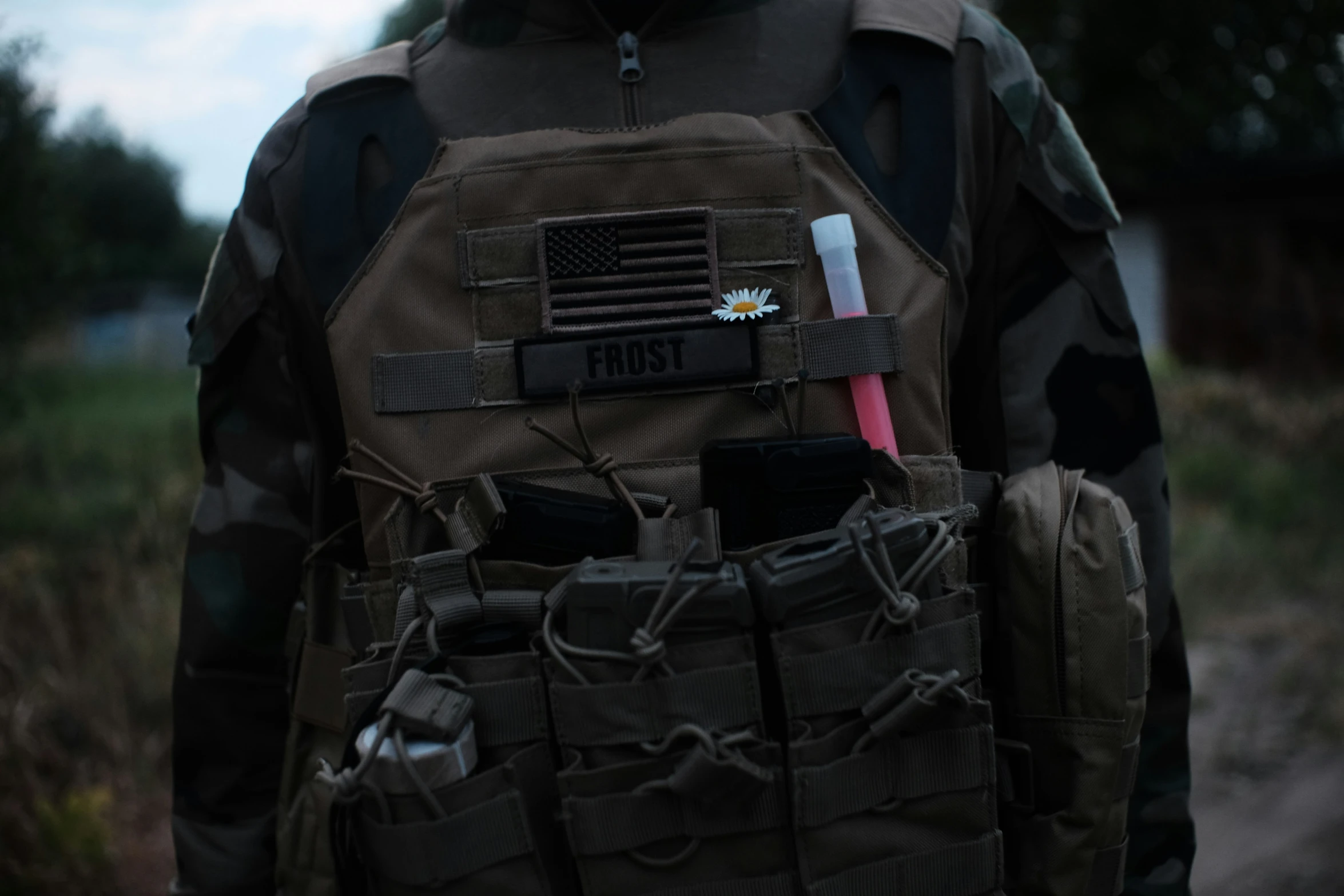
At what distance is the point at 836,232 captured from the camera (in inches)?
53.0

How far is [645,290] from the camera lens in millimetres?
1359

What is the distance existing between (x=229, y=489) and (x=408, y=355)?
1.47 ft

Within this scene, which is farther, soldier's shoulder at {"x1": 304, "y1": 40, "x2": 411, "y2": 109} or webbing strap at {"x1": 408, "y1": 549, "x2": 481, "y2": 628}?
soldier's shoulder at {"x1": 304, "y1": 40, "x2": 411, "y2": 109}

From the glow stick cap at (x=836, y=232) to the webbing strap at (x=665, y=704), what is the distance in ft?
1.76

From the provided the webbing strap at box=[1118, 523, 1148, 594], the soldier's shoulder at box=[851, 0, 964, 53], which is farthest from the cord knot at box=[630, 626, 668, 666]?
the soldier's shoulder at box=[851, 0, 964, 53]

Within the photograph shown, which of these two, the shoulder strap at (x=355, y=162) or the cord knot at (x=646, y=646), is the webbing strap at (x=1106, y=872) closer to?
the cord knot at (x=646, y=646)

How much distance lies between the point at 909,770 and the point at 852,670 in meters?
0.13

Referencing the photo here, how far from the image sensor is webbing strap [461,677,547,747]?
1.18 m

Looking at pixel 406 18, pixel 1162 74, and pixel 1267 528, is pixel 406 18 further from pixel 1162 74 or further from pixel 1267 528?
pixel 1162 74

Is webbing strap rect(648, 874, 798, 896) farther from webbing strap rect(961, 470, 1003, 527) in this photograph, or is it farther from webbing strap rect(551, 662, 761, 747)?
webbing strap rect(961, 470, 1003, 527)

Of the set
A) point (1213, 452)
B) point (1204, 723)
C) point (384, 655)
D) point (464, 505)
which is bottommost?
point (1204, 723)

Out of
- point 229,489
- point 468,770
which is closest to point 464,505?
point 468,770

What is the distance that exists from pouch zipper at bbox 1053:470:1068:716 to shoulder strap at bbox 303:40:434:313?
93cm

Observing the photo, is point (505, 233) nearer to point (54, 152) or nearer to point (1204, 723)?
point (1204, 723)
